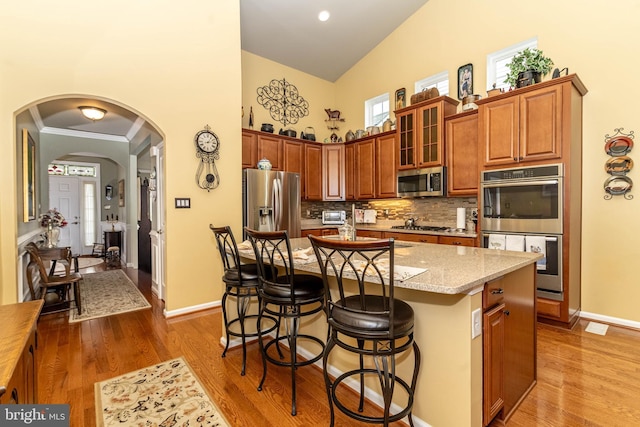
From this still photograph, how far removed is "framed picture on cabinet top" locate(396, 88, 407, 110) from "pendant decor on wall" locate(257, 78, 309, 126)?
184 cm

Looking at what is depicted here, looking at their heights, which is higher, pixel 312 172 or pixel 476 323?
pixel 312 172

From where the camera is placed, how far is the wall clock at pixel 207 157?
3.71m

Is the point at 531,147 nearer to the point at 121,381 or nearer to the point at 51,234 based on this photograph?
the point at 121,381

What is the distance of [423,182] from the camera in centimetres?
441

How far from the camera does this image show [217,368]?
2.34m

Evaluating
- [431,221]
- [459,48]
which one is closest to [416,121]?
[459,48]

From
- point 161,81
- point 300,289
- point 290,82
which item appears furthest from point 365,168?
point 300,289

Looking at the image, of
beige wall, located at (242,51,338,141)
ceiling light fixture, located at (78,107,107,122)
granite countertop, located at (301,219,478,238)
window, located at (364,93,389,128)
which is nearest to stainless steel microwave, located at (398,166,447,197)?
granite countertop, located at (301,219,478,238)

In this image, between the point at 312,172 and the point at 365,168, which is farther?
the point at 312,172

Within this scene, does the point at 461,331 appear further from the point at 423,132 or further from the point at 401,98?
the point at 401,98

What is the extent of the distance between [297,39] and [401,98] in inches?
78.9

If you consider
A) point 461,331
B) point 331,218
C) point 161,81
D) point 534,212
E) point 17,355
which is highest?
point 161,81

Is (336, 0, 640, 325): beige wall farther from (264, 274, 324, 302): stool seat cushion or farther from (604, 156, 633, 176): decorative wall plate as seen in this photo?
(264, 274, 324, 302): stool seat cushion

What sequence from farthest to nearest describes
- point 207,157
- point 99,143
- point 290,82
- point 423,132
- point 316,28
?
point 99,143, point 290,82, point 316,28, point 423,132, point 207,157
